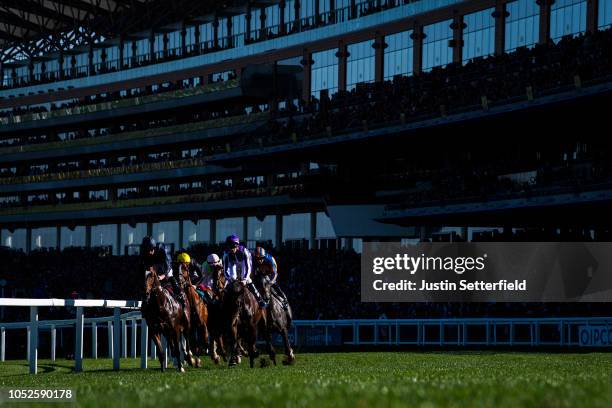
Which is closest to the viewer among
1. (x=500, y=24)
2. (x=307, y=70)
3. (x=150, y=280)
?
(x=150, y=280)

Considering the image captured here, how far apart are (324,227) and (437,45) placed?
43.5ft

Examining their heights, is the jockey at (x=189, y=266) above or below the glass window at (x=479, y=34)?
below

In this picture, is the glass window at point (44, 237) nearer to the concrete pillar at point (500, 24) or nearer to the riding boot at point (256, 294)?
the concrete pillar at point (500, 24)

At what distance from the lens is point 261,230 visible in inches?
2506

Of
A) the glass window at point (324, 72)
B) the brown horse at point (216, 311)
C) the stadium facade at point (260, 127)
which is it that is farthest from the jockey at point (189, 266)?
the glass window at point (324, 72)

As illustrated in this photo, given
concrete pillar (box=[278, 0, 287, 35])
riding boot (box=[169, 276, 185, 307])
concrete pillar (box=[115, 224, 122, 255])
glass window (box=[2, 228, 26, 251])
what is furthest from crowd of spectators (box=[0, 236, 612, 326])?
riding boot (box=[169, 276, 185, 307])

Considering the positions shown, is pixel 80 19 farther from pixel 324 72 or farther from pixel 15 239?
pixel 324 72

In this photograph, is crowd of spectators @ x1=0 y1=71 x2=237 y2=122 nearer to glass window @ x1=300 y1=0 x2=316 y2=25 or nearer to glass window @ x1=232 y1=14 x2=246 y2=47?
glass window @ x1=232 y1=14 x2=246 y2=47

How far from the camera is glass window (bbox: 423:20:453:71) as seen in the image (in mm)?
49594

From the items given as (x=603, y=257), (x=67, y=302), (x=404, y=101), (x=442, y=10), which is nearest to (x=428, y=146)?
(x=404, y=101)

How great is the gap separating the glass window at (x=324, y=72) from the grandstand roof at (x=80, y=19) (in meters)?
6.88

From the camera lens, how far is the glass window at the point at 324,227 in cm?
5884

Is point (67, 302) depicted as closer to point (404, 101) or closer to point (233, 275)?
point (233, 275)

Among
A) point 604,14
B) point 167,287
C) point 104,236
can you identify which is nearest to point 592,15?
point 604,14
